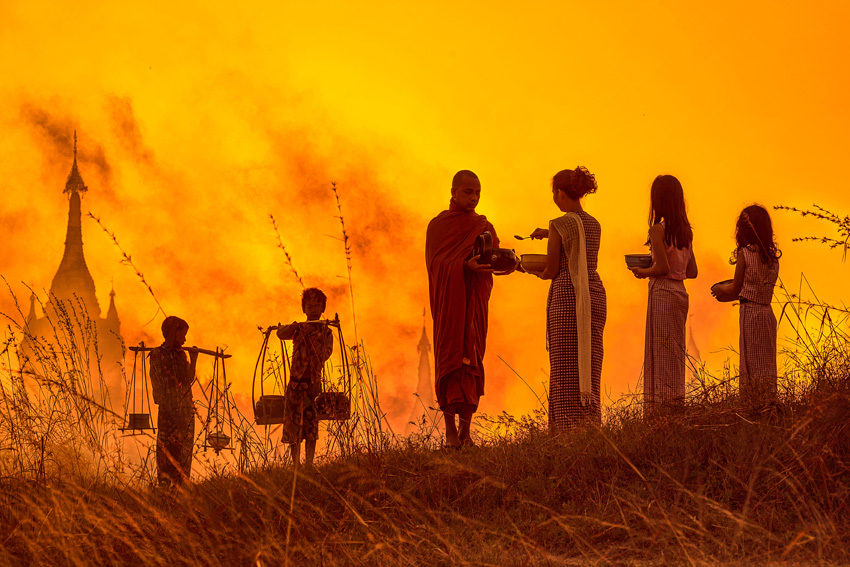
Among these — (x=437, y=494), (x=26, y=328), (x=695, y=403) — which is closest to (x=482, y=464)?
(x=437, y=494)

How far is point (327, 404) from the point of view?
22.0 feet

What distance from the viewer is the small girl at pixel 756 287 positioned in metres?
8.00

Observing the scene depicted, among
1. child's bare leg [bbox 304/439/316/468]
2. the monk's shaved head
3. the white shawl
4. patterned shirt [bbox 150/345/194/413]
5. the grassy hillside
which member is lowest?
the grassy hillside

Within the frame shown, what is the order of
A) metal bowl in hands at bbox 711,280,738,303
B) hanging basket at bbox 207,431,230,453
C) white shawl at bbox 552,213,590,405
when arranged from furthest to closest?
metal bowl in hands at bbox 711,280,738,303 < white shawl at bbox 552,213,590,405 < hanging basket at bbox 207,431,230,453

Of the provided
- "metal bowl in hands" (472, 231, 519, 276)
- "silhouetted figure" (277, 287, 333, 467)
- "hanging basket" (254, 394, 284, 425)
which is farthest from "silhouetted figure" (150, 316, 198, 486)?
"metal bowl in hands" (472, 231, 519, 276)

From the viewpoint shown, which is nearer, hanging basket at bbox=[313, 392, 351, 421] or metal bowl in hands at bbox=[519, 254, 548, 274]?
hanging basket at bbox=[313, 392, 351, 421]

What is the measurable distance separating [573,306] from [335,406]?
1.88 m

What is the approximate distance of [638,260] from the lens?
784 centimetres

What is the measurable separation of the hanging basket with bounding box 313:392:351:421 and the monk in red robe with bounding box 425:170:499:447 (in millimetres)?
939

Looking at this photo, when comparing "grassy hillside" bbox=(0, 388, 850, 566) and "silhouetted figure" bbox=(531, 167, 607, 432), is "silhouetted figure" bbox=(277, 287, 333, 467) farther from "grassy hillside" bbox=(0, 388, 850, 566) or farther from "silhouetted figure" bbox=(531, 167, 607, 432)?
"silhouetted figure" bbox=(531, 167, 607, 432)

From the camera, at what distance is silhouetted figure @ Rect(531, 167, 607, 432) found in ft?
23.1

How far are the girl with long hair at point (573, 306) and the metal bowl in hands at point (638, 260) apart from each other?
2.35 ft

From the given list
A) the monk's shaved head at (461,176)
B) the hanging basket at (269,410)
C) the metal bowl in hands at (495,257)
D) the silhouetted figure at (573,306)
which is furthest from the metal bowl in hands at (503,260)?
the hanging basket at (269,410)

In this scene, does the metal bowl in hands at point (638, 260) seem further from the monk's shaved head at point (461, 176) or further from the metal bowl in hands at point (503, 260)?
the monk's shaved head at point (461, 176)
